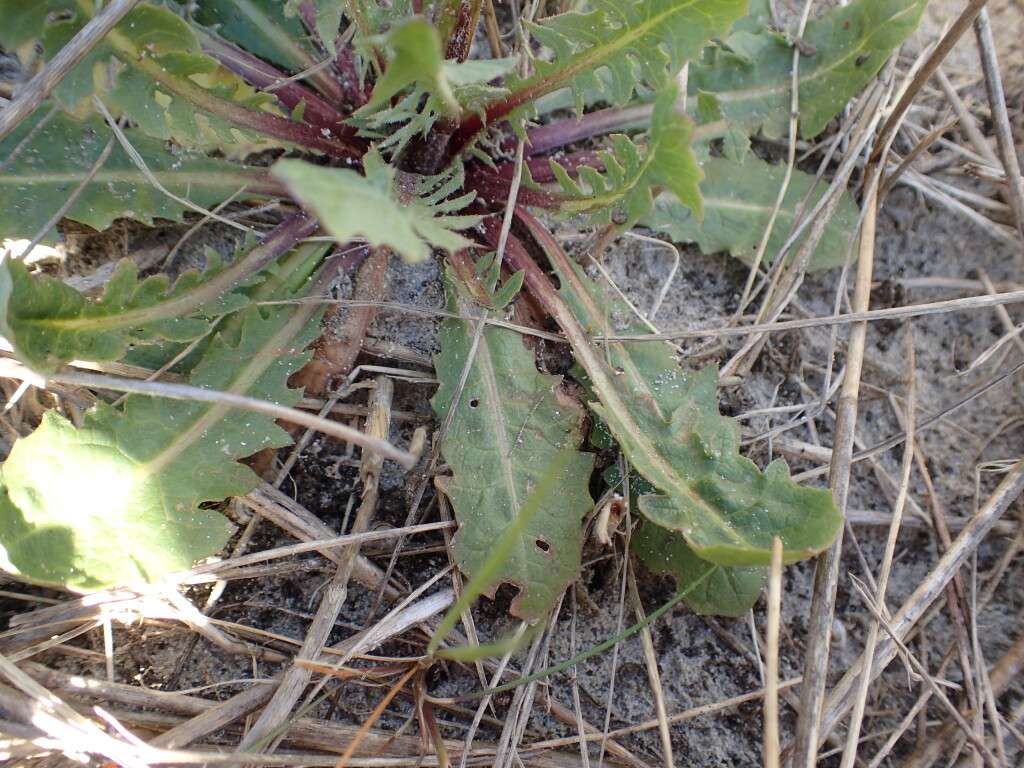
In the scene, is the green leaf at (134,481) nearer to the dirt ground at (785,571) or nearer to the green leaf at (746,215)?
the dirt ground at (785,571)

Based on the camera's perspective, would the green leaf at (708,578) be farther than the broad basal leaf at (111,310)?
Yes

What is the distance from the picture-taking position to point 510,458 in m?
1.78

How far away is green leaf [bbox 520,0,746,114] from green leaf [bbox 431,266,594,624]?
580mm

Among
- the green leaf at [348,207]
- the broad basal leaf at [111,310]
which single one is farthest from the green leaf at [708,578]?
the broad basal leaf at [111,310]

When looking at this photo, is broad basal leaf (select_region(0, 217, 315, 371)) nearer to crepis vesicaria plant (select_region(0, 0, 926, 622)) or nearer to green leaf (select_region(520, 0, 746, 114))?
crepis vesicaria plant (select_region(0, 0, 926, 622))

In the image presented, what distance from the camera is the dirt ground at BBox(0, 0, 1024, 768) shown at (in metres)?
1.72

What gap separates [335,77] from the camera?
2059 millimetres

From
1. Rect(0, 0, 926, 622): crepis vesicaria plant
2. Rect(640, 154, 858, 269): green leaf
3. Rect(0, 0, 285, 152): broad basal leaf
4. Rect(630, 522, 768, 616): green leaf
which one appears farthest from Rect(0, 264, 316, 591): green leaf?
Rect(640, 154, 858, 269): green leaf

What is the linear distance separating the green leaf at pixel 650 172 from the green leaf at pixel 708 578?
0.79 m

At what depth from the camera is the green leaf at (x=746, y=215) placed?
217 cm

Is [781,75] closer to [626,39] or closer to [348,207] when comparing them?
[626,39]

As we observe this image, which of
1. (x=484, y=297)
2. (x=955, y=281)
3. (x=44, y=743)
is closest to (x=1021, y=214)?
(x=955, y=281)

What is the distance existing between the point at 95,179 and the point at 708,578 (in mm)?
1853

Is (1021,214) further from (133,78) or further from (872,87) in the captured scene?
(133,78)
